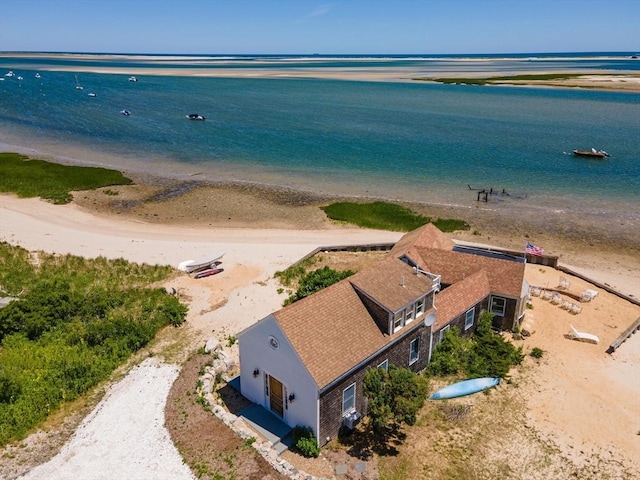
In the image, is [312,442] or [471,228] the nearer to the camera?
[312,442]

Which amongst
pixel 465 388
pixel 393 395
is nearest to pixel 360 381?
pixel 393 395

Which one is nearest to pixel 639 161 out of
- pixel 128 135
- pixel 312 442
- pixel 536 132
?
pixel 536 132

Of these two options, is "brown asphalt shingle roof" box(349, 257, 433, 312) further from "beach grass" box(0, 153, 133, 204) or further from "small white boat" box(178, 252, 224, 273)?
"beach grass" box(0, 153, 133, 204)

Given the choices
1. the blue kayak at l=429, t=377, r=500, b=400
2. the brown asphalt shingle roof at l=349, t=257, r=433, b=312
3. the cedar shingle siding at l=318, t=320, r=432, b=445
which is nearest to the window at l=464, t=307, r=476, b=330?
the blue kayak at l=429, t=377, r=500, b=400

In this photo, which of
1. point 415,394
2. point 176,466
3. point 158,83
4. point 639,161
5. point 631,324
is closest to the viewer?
point 176,466

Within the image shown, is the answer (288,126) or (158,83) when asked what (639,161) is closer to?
(288,126)

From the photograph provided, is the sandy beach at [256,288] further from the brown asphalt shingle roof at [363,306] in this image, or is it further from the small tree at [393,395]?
the small tree at [393,395]

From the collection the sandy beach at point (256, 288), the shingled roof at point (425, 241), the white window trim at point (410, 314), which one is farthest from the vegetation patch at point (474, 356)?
the shingled roof at point (425, 241)
